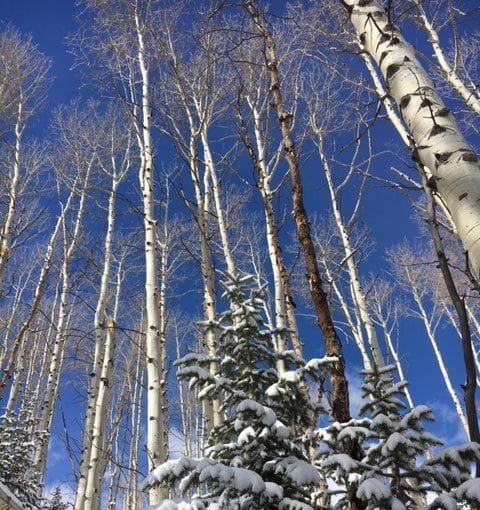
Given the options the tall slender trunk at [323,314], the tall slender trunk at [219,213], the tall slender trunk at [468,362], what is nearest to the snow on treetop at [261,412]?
the tall slender trunk at [323,314]

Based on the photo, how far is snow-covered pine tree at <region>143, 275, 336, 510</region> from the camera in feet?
8.48

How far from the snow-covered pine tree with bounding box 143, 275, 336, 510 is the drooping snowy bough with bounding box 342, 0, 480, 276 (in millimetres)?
1291

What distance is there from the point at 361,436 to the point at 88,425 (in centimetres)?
618

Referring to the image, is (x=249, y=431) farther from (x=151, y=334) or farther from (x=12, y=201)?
(x=12, y=201)

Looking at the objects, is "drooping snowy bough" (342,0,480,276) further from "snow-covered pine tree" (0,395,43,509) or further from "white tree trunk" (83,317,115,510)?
"snow-covered pine tree" (0,395,43,509)

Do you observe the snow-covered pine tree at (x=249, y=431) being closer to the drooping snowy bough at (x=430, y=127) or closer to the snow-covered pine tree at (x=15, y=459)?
the drooping snowy bough at (x=430, y=127)

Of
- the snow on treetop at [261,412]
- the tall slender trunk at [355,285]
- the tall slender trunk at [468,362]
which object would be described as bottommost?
the tall slender trunk at [468,362]

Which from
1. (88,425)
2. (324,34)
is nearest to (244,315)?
(88,425)

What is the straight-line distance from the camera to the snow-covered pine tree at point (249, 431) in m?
2.59

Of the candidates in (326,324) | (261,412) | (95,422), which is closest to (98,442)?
(95,422)

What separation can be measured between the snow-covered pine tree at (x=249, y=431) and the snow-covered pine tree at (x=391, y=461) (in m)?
0.25

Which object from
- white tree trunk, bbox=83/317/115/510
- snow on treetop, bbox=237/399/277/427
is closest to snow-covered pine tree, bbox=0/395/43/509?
white tree trunk, bbox=83/317/115/510

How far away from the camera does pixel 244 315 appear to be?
11.9 ft

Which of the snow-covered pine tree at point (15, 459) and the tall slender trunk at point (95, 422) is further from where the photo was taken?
the snow-covered pine tree at point (15, 459)
